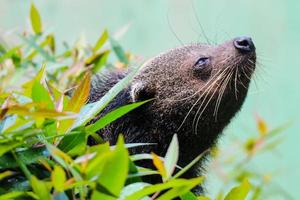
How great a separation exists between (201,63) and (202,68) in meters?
0.03

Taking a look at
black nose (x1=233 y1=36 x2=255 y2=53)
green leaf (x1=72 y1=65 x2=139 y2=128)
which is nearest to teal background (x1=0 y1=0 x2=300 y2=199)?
black nose (x1=233 y1=36 x2=255 y2=53)

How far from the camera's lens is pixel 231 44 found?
A: 3750mm

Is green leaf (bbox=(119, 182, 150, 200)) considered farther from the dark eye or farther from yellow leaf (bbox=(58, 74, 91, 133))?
the dark eye

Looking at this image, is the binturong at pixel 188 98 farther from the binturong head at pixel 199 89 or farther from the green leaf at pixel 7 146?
the green leaf at pixel 7 146

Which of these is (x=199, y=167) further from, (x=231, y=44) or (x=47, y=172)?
(x=47, y=172)

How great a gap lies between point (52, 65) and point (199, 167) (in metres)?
0.91

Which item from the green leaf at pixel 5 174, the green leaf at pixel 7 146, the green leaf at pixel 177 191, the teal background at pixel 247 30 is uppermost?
the green leaf at pixel 7 146

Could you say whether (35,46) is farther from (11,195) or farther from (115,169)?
(115,169)

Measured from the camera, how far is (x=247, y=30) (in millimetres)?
7809

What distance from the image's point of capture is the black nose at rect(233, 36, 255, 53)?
12.0 ft

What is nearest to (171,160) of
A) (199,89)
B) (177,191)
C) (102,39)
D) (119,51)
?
(177,191)

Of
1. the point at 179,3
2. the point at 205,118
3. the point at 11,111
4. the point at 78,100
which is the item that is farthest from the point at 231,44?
the point at 179,3

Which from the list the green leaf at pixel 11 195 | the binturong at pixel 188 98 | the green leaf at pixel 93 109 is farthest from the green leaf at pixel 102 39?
the green leaf at pixel 11 195

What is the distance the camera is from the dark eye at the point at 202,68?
378 centimetres
